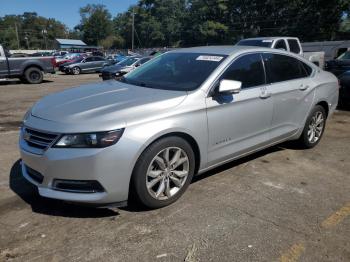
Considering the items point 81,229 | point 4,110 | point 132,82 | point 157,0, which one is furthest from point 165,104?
point 157,0

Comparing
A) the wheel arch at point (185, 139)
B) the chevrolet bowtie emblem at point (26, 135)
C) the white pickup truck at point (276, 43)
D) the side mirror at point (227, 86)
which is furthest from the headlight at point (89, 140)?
the white pickup truck at point (276, 43)

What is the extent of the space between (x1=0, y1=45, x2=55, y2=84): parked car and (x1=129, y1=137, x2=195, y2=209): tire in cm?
1603

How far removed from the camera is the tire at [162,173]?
357 centimetres

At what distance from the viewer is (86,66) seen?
2888cm

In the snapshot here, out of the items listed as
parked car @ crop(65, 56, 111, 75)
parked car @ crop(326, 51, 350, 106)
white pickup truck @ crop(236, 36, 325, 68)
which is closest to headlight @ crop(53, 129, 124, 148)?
parked car @ crop(326, 51, 350, 106)

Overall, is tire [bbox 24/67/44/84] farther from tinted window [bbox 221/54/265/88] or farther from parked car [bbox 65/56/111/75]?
tinted window [bbox 221/54/265/88]

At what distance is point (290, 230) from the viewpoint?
350cm

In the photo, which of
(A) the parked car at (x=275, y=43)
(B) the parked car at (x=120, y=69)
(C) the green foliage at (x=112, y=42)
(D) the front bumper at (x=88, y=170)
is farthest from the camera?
(C) the green foliage at (x=112, y=42)

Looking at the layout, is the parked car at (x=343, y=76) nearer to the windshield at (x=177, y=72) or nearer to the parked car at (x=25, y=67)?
the windshield at (x=177, y=72)

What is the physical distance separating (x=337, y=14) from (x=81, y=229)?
59526mm

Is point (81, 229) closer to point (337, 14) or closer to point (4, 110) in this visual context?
point (4, 110)

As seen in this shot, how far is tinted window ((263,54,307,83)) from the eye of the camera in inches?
197

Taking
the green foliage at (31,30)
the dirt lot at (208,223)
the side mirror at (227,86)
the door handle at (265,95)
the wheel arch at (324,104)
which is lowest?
the dirt lot at (208,223)

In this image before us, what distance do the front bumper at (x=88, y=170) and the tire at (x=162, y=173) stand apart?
0.14 meters
